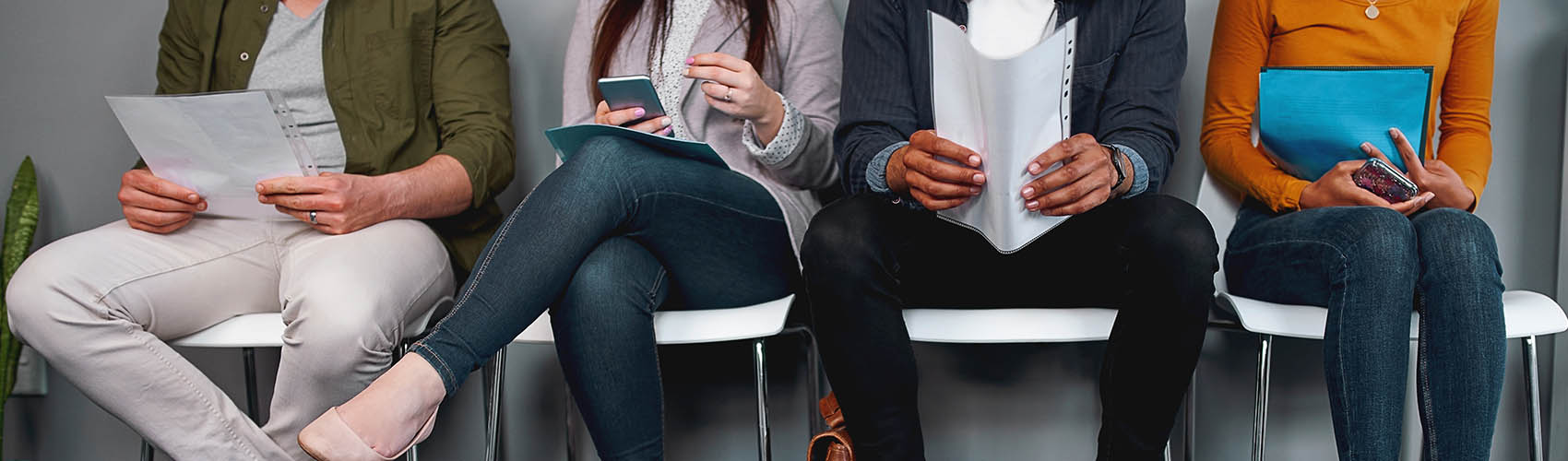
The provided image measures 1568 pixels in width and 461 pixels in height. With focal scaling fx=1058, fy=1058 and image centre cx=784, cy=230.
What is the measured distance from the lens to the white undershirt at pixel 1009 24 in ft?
4.56

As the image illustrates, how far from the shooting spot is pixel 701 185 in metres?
1.26

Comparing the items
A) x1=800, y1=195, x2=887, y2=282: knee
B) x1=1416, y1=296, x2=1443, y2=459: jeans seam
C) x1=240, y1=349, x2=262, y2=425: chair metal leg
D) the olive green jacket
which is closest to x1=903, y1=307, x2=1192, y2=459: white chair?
x1=800, y1=195, x2=887, y2=282: knee

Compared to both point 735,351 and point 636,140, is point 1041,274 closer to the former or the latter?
point 636,140

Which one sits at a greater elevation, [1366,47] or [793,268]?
[1366,47]

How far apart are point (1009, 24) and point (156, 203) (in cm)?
114

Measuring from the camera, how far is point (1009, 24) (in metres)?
1.41

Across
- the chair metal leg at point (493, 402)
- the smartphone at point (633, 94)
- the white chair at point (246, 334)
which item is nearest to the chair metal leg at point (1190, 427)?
the smartphone at point (633, 94)

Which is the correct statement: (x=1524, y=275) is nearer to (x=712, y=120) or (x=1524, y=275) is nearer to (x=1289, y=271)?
(x=1289, y=271)

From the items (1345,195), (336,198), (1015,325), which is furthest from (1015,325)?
(336,198)

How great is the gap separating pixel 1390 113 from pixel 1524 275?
2.27 ft

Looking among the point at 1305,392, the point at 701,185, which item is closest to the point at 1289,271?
the point at 1305,392

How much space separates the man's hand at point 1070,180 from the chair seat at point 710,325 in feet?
1.17

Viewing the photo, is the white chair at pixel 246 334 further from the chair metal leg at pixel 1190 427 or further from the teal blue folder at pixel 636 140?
the chair metal leg at pixel 1190 427

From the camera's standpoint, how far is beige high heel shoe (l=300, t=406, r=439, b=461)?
3.33 feet
